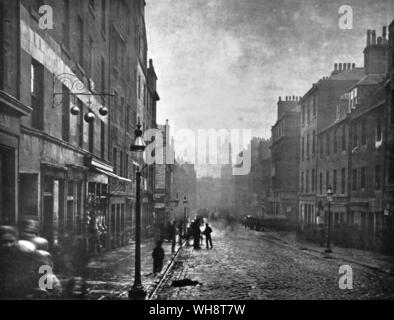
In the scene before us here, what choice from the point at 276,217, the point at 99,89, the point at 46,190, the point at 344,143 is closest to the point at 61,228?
the point at 46,190

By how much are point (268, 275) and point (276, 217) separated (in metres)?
32.5

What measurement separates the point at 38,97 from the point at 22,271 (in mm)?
5935

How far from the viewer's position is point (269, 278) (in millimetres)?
15820

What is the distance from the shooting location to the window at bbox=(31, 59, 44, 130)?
563 inches

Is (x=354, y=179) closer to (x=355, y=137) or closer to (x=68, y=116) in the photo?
(x=355, y=137)

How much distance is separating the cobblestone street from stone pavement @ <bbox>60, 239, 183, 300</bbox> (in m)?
0.66

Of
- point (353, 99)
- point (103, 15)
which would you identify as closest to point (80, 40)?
point (103, 15)

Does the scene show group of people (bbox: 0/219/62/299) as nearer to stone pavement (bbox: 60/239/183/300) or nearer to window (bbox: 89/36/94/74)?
stone pavement (bbox: 60/239/183/300)

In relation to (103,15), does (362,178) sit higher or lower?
lower

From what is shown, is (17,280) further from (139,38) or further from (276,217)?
(276,217)

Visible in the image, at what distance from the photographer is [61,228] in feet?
54.4

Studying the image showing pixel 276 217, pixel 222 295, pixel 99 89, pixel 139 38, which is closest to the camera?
pixel 222 295

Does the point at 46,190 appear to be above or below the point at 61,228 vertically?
above

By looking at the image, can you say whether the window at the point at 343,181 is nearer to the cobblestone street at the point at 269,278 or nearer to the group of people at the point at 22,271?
the cobblestone street at the point at 269,278
